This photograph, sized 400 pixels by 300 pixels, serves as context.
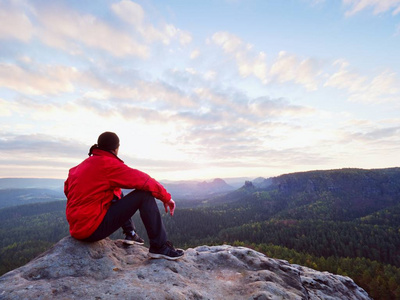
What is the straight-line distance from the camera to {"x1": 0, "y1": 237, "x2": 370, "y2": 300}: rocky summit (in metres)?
5.32

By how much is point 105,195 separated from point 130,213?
3.72 ft

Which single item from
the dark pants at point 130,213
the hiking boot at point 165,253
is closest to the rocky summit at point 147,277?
the hiking boot at point 165,253

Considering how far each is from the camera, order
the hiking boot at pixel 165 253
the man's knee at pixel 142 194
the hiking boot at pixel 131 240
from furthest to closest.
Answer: the hiking boot at pixel 131 240 → the hiking boot at pixel 165 253 → the man's knee at pixel 142 194

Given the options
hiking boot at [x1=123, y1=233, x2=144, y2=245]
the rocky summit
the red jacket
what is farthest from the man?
hiking boot at [x1=123, y1=233, x2=144, y2=245]

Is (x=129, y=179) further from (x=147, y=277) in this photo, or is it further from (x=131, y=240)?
(x=131, y=240)

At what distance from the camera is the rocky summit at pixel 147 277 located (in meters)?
5.32

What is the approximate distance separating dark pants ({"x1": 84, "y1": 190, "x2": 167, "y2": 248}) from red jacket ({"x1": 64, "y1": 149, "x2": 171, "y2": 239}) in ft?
0.82

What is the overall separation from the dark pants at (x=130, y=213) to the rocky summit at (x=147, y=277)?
94 centimetres

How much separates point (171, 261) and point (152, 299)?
8.46 ft

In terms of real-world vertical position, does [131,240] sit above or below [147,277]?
above

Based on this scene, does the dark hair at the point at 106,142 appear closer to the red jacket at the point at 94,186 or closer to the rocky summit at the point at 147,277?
the red jacket at the point at 94,186

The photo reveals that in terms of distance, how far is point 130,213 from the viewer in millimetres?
7195

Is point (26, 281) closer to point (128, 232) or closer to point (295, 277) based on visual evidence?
point (128, 232)

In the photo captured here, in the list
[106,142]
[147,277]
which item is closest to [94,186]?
[106,142]
